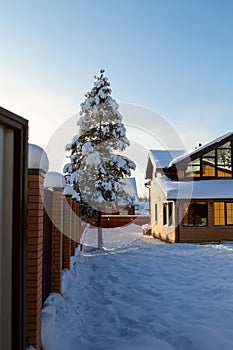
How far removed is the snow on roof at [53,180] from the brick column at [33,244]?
6.43 ft

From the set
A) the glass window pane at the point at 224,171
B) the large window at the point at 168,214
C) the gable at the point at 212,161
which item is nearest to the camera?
the large window at the point at 168,214

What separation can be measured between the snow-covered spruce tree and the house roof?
147 inches

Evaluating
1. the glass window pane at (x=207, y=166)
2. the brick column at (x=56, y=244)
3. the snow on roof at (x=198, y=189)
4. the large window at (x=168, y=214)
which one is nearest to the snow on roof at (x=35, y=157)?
the brick column at (x=56, y=244)

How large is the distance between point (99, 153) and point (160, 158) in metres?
5.82

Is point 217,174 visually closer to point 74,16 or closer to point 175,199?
point 175,199

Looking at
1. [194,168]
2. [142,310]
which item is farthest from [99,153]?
[142,310]

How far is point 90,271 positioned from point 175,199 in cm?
837

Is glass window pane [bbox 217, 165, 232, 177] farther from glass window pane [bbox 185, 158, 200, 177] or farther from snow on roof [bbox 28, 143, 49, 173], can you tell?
snow on roof [bbox 28, 143, 49, 173]

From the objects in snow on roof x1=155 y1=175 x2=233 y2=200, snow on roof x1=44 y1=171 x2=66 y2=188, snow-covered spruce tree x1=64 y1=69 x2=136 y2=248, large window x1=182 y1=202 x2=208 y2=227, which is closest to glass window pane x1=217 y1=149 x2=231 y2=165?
snow on roof x1=155 y1=175 x2=233 y2=200

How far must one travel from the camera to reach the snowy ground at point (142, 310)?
3.49 metres

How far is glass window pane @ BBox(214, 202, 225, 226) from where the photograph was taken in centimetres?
1644

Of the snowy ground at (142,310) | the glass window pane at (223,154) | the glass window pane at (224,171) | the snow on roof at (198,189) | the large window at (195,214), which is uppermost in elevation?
the glass window pane at (223,154)

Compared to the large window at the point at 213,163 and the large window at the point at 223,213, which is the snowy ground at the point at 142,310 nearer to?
the large window at the point at 223,213

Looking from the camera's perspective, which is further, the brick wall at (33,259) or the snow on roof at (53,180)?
the snow on roof at (53,180)
